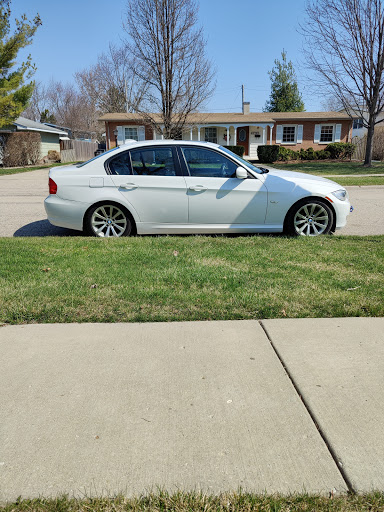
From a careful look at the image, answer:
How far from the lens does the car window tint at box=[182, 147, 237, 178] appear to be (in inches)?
280

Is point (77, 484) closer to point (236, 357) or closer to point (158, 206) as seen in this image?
point (236, 357)

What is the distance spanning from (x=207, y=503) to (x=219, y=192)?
18.0 feet

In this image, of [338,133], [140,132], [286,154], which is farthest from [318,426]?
[338,133]

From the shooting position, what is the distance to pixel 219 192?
276 inches

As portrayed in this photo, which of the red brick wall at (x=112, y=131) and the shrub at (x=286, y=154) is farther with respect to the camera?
the red brick wall at (x=112, y=131)

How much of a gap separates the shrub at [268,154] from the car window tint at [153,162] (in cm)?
2519

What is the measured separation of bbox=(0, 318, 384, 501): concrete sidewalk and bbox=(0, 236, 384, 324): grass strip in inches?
11.0

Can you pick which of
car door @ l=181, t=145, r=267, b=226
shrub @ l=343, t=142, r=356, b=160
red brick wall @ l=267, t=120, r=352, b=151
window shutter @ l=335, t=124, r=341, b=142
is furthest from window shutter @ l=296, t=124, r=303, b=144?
car door @ l=181, t=145, r=267, b=226

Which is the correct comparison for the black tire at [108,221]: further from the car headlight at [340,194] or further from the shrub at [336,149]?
the shrub at [336,149]

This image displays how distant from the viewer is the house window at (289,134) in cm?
3659

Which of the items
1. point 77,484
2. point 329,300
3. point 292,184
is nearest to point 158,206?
point 292,184

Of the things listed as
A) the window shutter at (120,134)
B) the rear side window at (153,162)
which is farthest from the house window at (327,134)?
the rear side window at (153,162)

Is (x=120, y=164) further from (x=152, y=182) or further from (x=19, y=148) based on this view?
(x=19, y=148)

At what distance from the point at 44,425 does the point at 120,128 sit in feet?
116
